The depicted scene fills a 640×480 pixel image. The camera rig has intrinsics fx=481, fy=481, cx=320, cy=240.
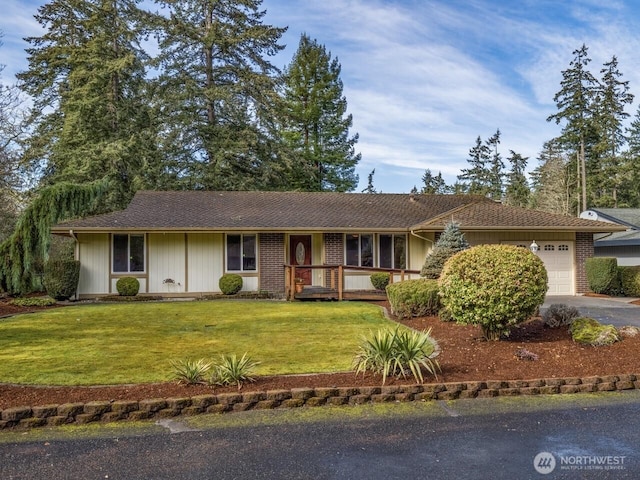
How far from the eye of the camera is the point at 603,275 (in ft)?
51.3

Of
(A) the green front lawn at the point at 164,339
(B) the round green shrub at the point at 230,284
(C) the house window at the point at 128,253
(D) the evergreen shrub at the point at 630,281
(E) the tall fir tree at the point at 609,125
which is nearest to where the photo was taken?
(A) the green front lawn at the point at 164,339

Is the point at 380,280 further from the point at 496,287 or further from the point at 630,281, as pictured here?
the point at 496,287

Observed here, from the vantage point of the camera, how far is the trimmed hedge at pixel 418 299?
33.2ft

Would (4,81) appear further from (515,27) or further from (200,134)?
(515,27)

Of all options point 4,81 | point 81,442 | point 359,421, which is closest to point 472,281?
point 359,421

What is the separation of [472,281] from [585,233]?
11.5m

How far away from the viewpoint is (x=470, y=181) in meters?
47.2

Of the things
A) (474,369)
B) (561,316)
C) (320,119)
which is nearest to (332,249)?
(561,316)

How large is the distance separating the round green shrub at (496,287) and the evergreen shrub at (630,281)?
10.6 meters

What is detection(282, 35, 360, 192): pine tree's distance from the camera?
3053cm

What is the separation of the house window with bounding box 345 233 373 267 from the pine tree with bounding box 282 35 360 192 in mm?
13620

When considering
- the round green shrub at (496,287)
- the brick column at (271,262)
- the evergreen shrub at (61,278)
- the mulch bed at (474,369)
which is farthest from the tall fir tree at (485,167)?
the round green shrub at (496,287)

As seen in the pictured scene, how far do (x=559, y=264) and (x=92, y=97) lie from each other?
21.9m
